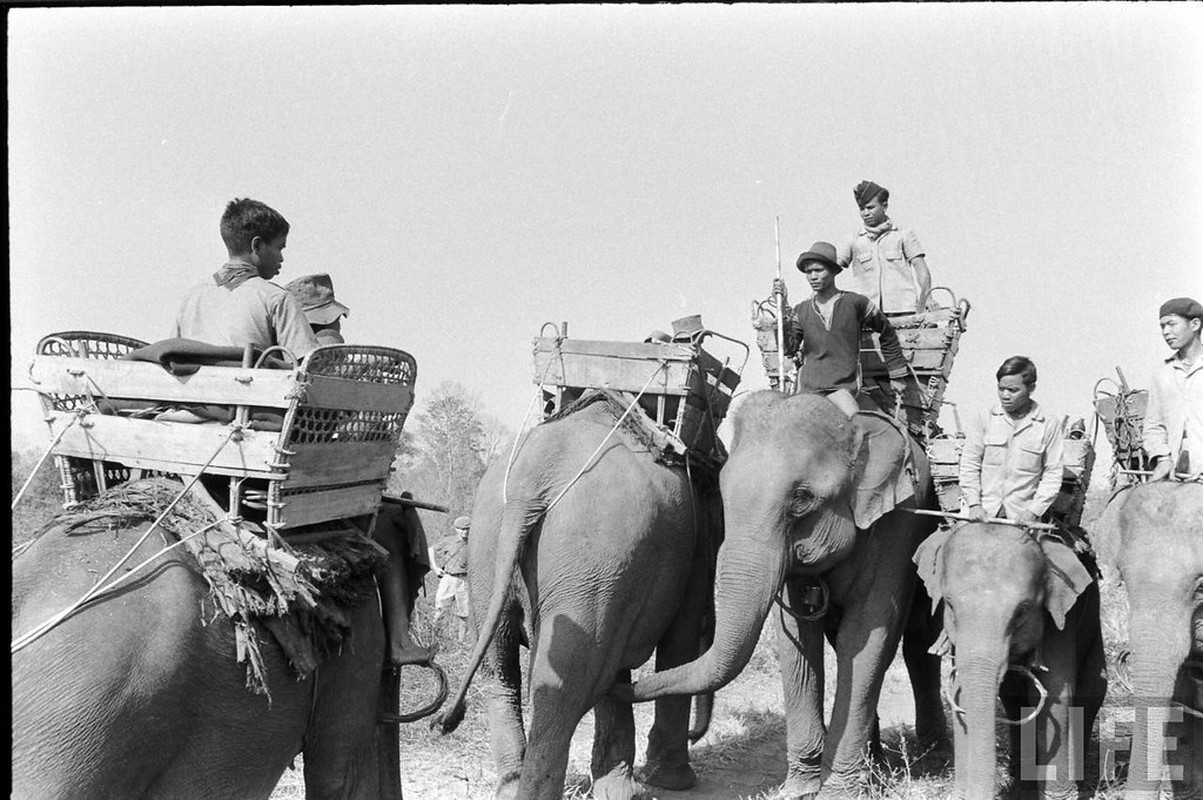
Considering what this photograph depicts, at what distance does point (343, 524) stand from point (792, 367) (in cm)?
383

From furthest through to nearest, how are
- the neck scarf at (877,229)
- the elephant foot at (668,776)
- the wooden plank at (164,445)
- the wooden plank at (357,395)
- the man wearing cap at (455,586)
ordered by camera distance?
the man wearing cap at (455,586) < the neck scarf at (877,229) < the elephant foot at (668,776) < the wooden plank at (357,395) < the wooden plank at (164,445)

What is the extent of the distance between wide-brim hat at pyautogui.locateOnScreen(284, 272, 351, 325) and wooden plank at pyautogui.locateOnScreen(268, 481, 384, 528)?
1234mm

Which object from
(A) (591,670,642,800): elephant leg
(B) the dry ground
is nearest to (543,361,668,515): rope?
(A) (591,670,642,800): elephant leg

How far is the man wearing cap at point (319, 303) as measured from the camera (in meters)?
6.29

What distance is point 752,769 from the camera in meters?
8.75

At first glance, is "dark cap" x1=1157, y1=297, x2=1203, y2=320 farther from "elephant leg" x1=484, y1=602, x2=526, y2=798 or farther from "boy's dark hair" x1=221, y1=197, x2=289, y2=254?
"boy's dark hair" x1=221, y1=197, x2=289, y2=254

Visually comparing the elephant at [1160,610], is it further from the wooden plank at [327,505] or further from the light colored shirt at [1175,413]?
the wooden plank at [327,505]

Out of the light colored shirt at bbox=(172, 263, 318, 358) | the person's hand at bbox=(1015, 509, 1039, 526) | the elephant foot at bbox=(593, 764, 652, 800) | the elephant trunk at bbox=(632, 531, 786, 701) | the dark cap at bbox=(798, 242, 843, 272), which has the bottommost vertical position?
the elephant foot at bbox=(593, 764, 652, 800)

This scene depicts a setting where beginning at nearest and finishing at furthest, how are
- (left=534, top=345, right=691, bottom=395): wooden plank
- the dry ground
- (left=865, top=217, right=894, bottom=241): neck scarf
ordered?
(left=534, top=345, right=691, bottom=395): wooden plank < the dry ground < (left=865, top=217, right=894, bottom=241): neck scarf

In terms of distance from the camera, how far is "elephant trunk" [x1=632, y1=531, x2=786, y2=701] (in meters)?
6.56

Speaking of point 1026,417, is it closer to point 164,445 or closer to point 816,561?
point 816,561

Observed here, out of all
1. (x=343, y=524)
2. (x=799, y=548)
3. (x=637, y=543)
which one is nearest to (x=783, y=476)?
(x=799, y=548)

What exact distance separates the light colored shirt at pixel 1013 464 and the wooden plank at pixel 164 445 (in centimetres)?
429

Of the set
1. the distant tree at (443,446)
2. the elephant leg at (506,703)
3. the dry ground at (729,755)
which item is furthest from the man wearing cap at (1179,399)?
the distant tree at (443,446)
